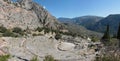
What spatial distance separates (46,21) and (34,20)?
2524cm

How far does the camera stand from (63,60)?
1474 inches

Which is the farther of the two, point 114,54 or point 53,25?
point 53,25

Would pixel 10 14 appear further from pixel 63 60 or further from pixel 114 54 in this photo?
pixel 114 54

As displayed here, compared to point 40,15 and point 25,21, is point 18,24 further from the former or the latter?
point 40,15

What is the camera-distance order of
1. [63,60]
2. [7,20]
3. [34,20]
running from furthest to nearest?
[34,20], [7,20], [63,60]

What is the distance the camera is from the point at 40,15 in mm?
167750

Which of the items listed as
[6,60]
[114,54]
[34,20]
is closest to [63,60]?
[6,60]

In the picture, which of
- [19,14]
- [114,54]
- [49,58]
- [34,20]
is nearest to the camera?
[114,54]

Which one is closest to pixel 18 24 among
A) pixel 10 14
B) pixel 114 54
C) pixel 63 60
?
pixel 10 14

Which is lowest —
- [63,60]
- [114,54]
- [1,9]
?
[63,60]

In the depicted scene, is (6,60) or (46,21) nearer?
(6,60)

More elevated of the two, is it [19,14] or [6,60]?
[19,14]

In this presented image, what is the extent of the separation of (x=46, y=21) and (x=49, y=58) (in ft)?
452

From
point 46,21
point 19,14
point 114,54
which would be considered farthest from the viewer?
point 46,21
